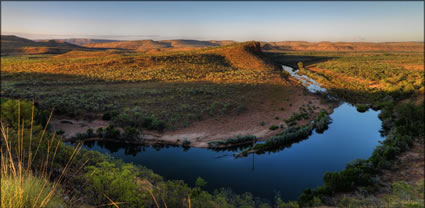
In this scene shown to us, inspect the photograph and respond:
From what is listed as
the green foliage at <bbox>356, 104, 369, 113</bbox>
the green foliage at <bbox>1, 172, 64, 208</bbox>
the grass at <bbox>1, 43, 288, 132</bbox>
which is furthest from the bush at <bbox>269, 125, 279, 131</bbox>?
the green foliage at <bbox>1, 172, 64, 208</bbox>

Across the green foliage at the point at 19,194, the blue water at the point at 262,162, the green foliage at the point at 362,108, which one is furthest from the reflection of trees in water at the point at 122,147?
the green foliage at the point at 362,108

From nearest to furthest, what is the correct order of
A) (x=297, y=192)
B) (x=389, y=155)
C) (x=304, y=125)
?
1. (x=297, y=192)
2. (x=389, y=155)
3. (x=304, y=125)

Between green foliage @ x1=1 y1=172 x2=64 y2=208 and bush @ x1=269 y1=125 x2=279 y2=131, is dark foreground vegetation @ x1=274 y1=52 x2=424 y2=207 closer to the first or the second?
bush @ x1=269 y1=125 x2=279 y2=131

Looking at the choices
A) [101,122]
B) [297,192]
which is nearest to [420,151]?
[297,192]

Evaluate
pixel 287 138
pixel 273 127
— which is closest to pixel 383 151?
pixel 287 138

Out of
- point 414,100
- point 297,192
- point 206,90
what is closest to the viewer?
point 297,192

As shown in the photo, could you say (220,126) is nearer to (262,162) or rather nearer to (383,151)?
(262,162)

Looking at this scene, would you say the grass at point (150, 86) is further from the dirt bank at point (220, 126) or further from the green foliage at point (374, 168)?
the green foliage at point (374, 168)

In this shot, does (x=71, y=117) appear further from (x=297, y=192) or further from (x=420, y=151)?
(x=420, y=151)
